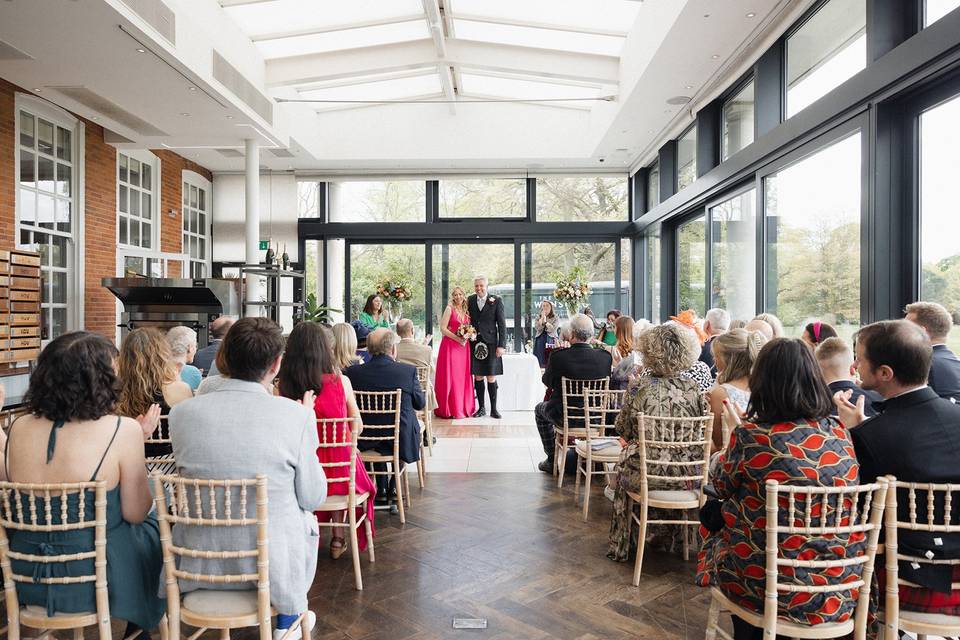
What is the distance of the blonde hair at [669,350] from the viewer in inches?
148

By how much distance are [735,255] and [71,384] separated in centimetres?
631

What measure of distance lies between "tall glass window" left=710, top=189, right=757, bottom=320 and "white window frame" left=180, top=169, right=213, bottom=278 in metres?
7.90

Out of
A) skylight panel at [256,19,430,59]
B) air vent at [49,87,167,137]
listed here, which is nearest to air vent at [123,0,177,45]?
air vent at [49,87,167,137]

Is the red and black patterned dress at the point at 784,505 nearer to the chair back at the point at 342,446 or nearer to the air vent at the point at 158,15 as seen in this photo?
the chair back at the point at 342,446

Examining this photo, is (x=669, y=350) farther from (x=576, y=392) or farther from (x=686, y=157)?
(x=686, y=157)

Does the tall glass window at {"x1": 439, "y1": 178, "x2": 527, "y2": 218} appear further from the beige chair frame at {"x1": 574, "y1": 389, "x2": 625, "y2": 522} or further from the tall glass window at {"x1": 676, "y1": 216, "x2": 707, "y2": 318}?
the beige chair frame at {"x1": 574, "y1": 389, "x2": 625, "y2": 522}

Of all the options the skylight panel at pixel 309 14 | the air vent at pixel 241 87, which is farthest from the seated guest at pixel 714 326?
the air vent at pixel 241 87

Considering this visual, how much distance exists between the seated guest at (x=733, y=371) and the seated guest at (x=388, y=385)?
77.7 inches

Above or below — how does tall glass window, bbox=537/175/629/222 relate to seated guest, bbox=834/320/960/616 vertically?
above

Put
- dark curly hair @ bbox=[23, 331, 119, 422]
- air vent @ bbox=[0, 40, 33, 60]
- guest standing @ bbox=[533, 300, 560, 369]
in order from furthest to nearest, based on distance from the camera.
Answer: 1. guest standing @ bbox=[533, 300, 560, 369]
2. air vent @ bbox=[0, 40, 33, 60]
3. dark curly hair @ bbox=[23, 331, 119, 422]

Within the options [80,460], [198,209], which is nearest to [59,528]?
[80,460]

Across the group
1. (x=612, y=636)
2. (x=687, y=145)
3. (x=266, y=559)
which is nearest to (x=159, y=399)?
(x=266, y=559)

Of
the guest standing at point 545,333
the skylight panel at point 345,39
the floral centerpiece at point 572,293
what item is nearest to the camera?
the skylight panel at point 345,39

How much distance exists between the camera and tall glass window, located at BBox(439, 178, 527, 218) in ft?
37.6
